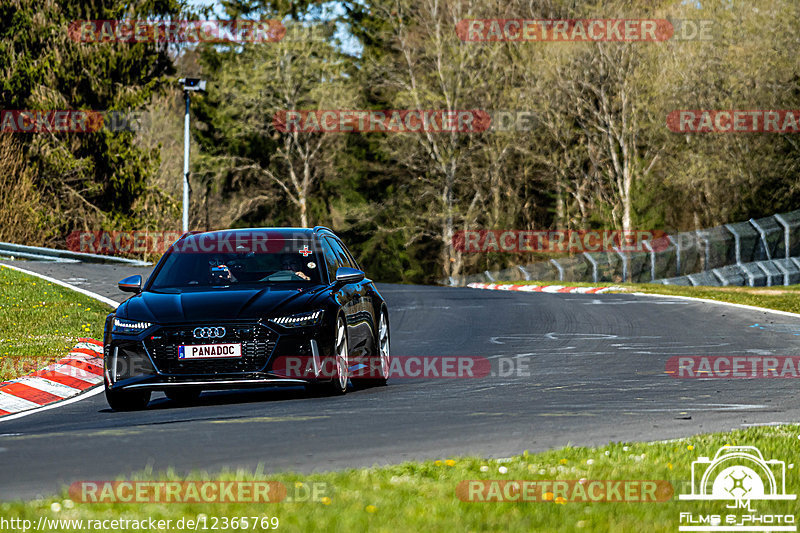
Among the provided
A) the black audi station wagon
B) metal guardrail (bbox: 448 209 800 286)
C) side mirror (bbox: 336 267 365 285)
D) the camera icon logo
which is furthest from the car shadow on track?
metal guardrail (bbox: 448 209 800 286)

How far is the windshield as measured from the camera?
466 inches

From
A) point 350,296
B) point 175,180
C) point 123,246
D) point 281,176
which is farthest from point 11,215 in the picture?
point 350,296

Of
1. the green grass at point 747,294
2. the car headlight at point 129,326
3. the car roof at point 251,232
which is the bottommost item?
the green grass at point 747,294

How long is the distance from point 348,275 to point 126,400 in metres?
2.44

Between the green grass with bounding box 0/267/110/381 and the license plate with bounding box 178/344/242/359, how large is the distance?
3578 millimetres

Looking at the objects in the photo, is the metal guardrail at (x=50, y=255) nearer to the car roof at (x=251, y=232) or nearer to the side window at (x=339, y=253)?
the side window at (x=339, y=253)

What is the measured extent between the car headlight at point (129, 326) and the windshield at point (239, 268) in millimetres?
886

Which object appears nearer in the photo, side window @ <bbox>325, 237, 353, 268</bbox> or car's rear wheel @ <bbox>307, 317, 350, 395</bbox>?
car's rear wheel @ <bbox>307, 317, 350, 395</bbox>

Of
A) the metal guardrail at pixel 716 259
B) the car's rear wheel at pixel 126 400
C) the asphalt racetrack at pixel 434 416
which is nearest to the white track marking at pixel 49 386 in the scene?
the asphalt racetrack at pixel 434 416

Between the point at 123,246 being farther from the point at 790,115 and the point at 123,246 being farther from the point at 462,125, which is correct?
the point at 790,115

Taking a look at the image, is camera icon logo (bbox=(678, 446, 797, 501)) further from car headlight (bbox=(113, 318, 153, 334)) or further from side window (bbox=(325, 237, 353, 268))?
side window (bbox=(325, 237, 353, 268))

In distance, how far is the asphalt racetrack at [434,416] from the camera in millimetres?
7766

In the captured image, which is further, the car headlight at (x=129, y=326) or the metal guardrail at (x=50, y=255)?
the metal guardrail at (x=50, y=255)

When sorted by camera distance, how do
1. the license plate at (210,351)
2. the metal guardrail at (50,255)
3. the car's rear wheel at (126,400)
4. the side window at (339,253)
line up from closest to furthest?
1. the license plate at (210,351)
2. the car's rear wheel at (126,400)
3. the side window at (339,253)
4. the metal guardrail at (50,255)
